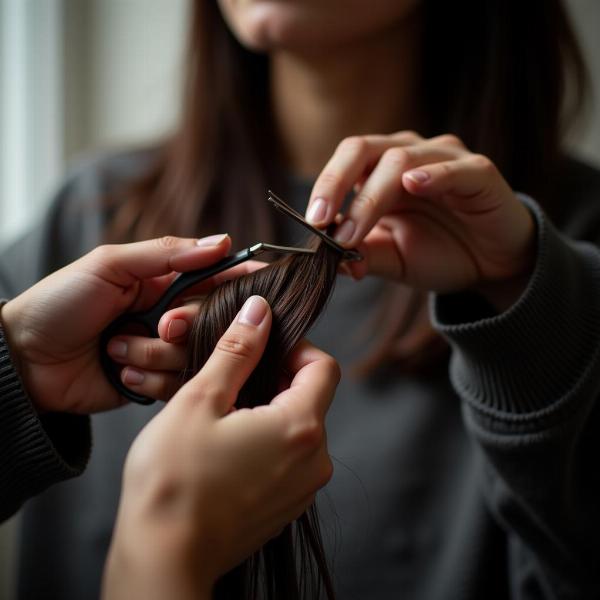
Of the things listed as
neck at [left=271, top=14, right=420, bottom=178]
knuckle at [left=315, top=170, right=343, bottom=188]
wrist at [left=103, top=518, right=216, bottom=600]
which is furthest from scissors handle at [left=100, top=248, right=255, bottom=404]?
neck at [left=271, top=14, right=420, bottom=178]

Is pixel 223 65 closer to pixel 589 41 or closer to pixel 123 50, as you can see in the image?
pixel 123 50

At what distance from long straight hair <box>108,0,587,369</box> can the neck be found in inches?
1.3

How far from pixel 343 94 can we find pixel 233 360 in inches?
24.9

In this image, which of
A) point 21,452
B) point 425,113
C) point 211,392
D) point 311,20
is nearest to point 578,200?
point 425,113

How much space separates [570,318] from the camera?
0.64m

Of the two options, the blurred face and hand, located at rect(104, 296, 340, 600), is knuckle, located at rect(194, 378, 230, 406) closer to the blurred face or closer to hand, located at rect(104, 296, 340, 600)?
hand, located at rect(104, 296, 340, 600)

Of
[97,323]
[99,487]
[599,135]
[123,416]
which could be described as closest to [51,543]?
[99,487]

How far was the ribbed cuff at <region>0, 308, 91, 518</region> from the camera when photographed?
0.50m

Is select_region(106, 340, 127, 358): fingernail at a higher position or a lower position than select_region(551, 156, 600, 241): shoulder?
higher

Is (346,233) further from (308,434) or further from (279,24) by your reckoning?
(279,24)

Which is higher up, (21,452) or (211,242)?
(211,242)

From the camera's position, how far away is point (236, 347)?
449 mm

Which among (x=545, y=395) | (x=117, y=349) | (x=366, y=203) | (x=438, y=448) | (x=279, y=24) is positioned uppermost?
(x=279, y=24)

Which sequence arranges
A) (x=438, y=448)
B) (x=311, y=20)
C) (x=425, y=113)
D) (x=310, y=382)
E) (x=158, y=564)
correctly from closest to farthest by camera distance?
(x=158, y=564) → (x=310, y=382) → (x=311, y=20) → (x=438, y=448) → (x=425, y=113)
